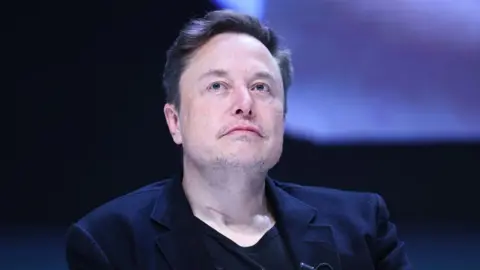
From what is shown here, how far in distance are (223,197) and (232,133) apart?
21 centimetres

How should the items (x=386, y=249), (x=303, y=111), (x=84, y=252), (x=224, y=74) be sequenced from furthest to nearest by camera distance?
(x=303, y=111), (x=386, y=249), (x=224, y=74), (x=84, y=252)

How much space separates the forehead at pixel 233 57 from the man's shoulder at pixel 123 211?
1.13ft

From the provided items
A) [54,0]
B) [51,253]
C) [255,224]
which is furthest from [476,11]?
[51,253]

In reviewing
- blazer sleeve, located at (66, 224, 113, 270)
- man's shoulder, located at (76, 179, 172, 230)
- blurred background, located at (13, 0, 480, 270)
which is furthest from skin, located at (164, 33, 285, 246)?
blurred background, located at (13, 0, 480, 270)

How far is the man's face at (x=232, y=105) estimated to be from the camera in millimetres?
1639

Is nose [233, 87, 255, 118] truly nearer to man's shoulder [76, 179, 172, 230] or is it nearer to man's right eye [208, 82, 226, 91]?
man's right eye [208, 82, 226, 91]

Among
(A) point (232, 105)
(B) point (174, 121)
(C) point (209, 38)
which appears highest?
(C) point (209, 38)

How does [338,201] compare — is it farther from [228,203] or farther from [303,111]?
[303,111]

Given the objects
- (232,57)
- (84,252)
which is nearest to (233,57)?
(232,57)

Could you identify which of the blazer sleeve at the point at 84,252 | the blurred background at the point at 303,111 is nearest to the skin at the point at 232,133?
the blazer sleeve at the point at 84,252

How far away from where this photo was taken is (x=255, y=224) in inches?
69.9

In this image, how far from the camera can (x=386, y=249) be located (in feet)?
6.03

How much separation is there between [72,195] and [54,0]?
27.1 inches

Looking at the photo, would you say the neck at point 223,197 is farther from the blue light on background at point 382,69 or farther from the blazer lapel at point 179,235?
the blue light on background at point 382,69
